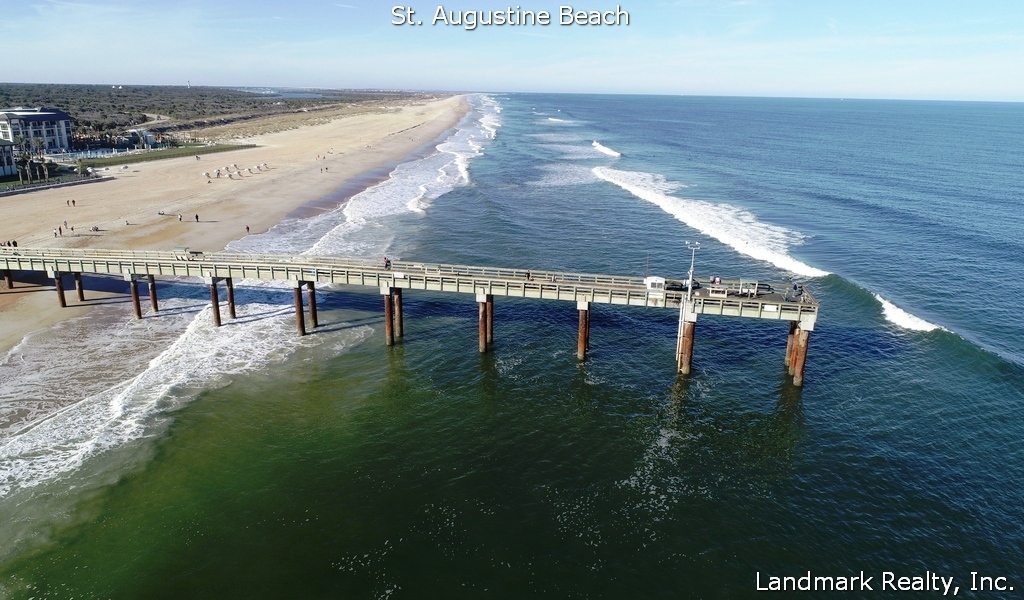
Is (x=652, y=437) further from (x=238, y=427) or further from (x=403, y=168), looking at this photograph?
(x=403, y=168)

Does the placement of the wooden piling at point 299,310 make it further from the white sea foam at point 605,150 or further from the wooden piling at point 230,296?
the white sea foam at point 605,150

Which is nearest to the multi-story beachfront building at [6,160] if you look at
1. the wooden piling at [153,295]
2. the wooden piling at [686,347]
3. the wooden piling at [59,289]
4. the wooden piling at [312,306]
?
the wooden piling at [59,289]

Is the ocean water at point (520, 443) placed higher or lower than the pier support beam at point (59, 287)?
lower

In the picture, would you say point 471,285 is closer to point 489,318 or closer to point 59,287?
point 489,318

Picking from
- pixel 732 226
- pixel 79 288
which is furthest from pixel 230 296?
pixel 732 226

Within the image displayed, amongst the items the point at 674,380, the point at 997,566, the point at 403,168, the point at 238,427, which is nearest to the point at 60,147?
the point at 403,168
